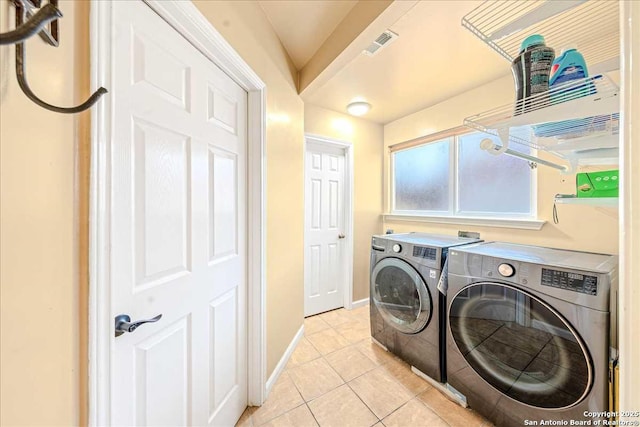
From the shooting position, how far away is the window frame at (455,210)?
72.9 inches

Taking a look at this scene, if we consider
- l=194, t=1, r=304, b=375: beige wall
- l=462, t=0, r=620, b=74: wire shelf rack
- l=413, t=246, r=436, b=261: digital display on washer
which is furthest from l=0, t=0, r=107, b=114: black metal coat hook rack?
l=413, t=246, r=436, b=261: digital display on washer

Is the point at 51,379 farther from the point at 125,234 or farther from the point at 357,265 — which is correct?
the point at 357,265

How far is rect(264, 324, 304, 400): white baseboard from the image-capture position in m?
1.62

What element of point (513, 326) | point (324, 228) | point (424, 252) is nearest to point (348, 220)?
point (324, 228)

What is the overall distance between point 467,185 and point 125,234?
266 centimetres

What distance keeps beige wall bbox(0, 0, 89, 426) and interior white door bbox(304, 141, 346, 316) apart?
6.94 feet

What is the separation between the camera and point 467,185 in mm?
2361

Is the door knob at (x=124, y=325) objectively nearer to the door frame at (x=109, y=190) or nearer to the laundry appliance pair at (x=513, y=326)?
the door frame at (x=109, y=190)

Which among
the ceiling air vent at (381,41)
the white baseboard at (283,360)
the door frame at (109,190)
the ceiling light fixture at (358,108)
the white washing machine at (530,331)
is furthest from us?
the ceiling light fixture at (358,108)

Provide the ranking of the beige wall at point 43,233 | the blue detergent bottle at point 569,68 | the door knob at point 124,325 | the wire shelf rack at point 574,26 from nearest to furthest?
the beige wall at point 43,233
the door knob at point 124,325
the blue detergent bottle at point 569,68
the wire shelf rack at point 574,26

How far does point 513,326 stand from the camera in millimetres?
1267

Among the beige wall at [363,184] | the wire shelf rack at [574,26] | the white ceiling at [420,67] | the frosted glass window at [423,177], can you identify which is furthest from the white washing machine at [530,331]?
the beige wall at [363,184]

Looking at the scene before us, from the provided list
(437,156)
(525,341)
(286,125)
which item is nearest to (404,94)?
(437,156)

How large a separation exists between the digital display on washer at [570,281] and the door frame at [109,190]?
4.89 ft
